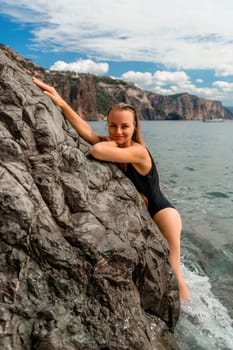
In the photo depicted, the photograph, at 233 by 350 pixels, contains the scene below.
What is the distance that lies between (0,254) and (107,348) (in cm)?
146

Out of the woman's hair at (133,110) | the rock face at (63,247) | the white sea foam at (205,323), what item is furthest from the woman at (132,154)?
the white sea foam at (205,323)

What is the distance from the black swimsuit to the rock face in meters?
0.47

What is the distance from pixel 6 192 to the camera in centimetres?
385

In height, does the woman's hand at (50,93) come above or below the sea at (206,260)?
above

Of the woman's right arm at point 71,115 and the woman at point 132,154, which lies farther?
the woman's right arm at point 71,115

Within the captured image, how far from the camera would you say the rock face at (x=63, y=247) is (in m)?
3.82

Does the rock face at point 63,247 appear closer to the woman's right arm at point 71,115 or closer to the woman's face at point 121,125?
the woman's right arm at point 71,115

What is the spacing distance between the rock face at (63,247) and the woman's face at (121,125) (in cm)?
55

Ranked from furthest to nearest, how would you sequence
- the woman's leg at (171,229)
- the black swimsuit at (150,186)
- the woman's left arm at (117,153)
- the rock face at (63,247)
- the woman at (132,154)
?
the woman's leg at (171,229)
the black swimsuit at (150,186)
the woman at (132,154)
the woman's left arm at (117,153)
the rock face at (63,247)

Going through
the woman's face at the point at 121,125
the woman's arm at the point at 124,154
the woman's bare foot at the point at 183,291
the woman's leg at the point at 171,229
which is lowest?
the woman's bare foot at the point at 183,291

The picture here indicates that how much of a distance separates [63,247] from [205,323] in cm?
291

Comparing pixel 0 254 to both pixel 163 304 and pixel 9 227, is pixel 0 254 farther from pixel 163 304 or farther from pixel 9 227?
pixel 163 304

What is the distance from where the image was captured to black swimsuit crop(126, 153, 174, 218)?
542cm

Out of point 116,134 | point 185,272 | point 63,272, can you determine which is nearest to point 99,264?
point 63,272
